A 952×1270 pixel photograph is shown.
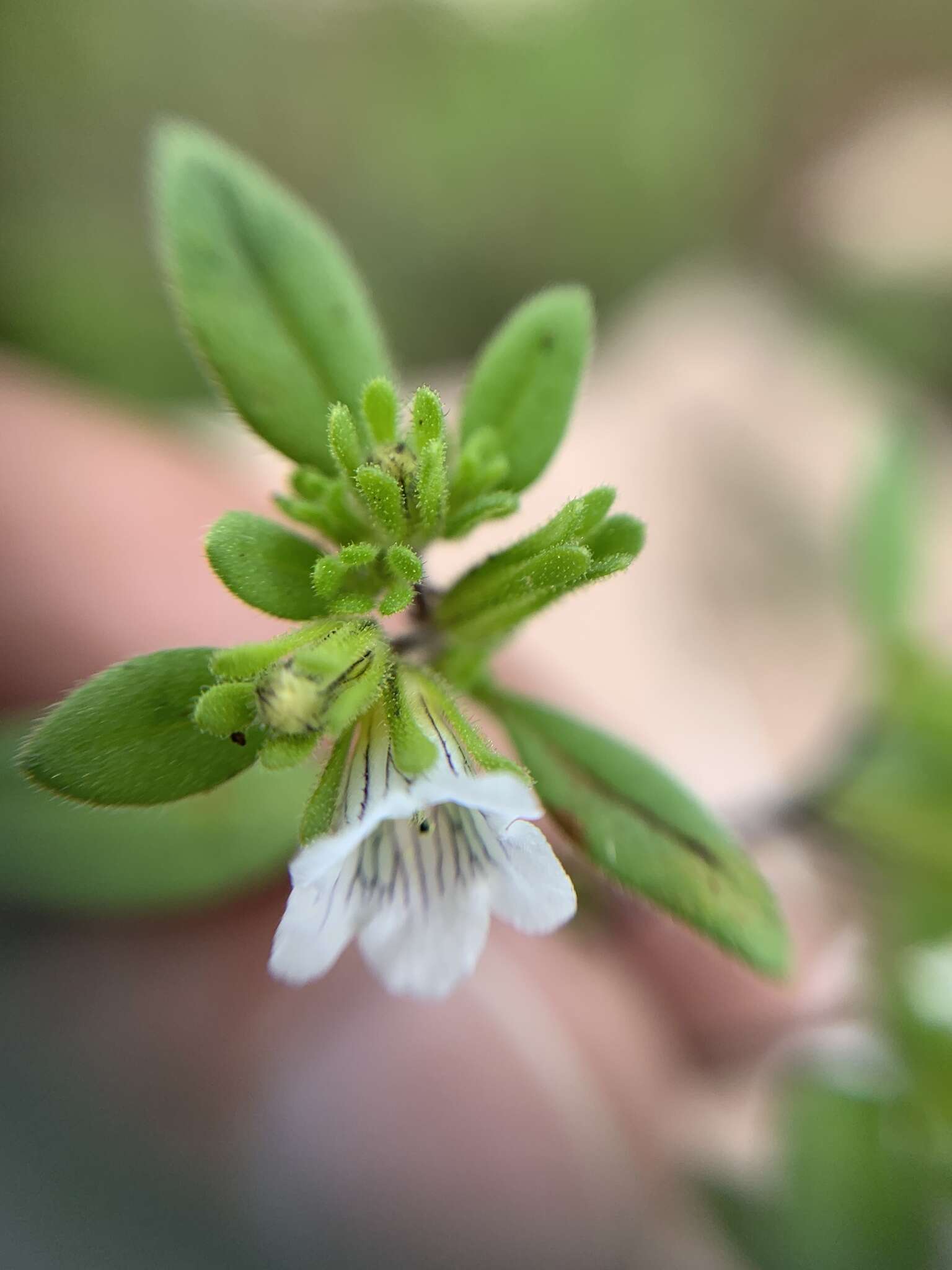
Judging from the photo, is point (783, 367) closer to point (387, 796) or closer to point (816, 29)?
point (816, 29)

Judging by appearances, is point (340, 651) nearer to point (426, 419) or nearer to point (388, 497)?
point (388, 497)

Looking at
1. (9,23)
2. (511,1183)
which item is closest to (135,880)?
(511,1183)

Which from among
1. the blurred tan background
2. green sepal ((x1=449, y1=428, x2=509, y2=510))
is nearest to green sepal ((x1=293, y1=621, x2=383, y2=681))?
green sepal ((x1=449, y1=428, x2=509, y2=510))

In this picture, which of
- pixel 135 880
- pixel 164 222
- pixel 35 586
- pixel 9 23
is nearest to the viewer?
pixel 164 222

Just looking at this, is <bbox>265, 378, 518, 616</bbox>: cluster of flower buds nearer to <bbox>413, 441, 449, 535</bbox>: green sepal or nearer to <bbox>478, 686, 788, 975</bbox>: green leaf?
<bbox>413, 441, 449, 535</bbox>: green sepal

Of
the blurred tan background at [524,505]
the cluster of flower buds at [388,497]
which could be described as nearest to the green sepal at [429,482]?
the cluster of flower buds at [388,497]

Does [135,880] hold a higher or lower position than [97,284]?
lower

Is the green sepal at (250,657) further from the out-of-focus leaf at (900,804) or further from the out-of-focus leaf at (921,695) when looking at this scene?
the out-of-focus leaf at (921,695)

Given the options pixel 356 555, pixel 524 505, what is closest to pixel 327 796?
pixel 356 555
